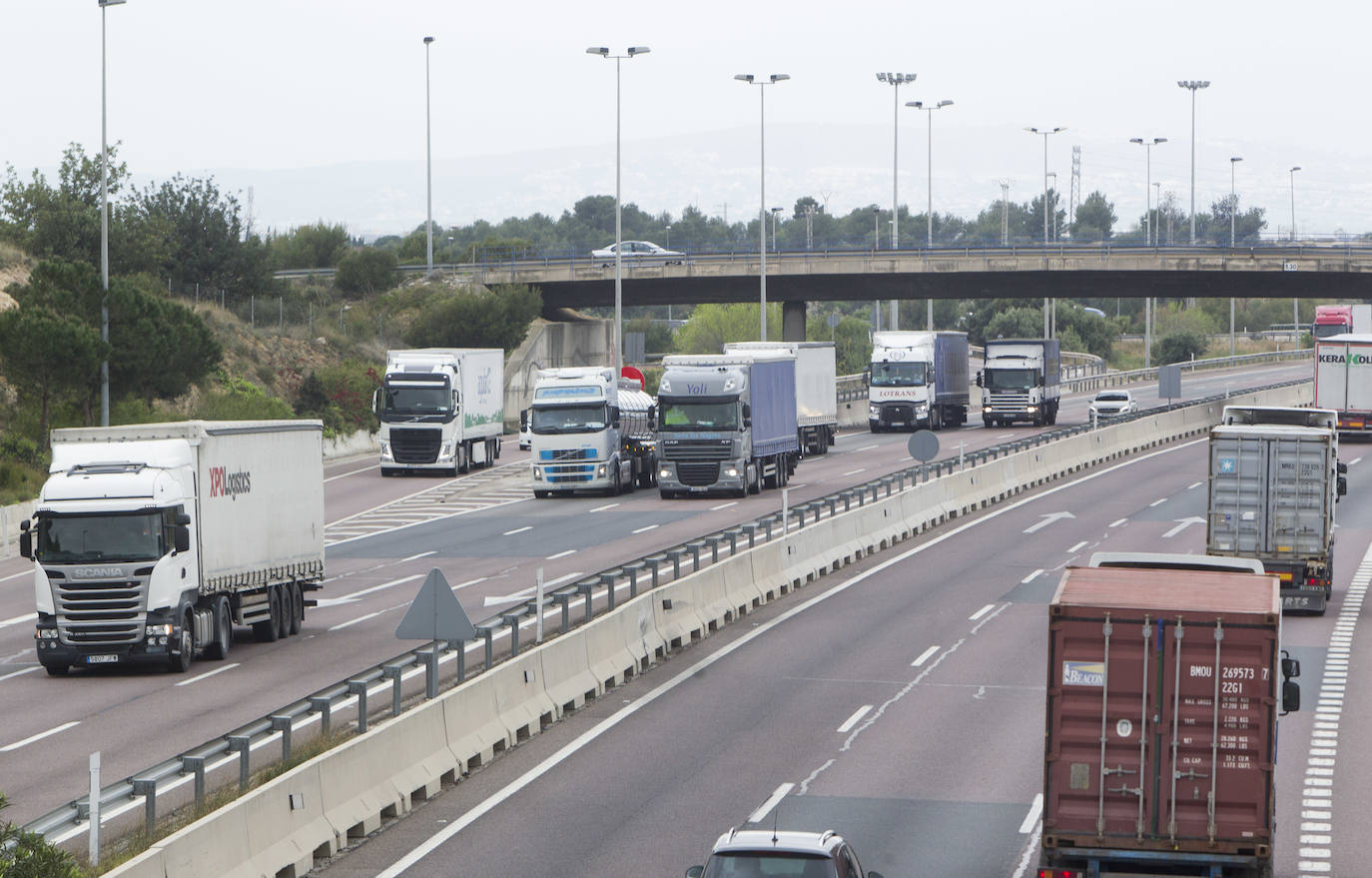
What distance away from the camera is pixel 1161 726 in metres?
13.5

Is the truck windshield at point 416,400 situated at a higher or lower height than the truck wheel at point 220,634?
higher

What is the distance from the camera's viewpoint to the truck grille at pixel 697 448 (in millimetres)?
50281

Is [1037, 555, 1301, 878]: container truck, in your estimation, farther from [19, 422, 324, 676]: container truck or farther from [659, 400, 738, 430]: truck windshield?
[659, 400, 738, 430]: truck windshield

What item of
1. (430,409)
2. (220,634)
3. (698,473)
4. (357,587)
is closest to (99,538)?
(220,634)

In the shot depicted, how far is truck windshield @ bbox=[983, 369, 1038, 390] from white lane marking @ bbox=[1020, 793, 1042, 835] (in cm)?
6027

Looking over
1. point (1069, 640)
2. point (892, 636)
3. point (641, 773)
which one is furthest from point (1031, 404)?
point (1069, 640)

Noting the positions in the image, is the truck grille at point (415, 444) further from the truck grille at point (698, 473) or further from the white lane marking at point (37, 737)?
the white lane marking at point (37, 737)

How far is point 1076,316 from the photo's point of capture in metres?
160

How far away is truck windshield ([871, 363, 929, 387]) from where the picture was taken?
2933 inches

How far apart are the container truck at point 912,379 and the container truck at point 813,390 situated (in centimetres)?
747

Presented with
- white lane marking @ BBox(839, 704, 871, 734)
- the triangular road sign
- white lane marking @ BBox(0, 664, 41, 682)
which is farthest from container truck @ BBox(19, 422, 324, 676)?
white lane marking @ BBox(839, 704, 871, 734)

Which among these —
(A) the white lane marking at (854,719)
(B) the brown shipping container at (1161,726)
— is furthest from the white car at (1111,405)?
(B) the brown shipping container at (1161,726)

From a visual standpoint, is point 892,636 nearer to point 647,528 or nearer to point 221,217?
point 647,528

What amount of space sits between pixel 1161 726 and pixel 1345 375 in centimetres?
5606
